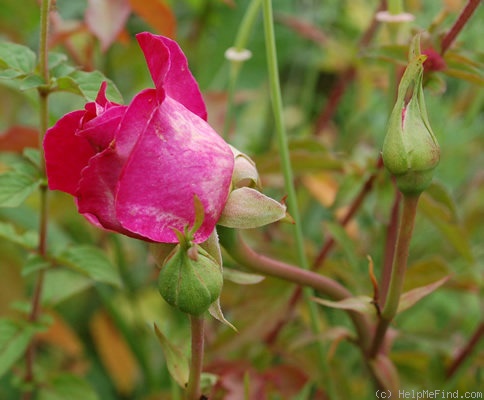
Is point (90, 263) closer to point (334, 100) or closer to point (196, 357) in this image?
point (196, 357)

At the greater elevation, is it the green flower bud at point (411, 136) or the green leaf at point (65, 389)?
the green flower bud at point (411, 136)

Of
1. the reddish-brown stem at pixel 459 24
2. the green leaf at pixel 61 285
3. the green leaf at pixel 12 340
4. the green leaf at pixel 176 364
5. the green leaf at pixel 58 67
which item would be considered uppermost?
the reddish-brown stem at pixel 459 24

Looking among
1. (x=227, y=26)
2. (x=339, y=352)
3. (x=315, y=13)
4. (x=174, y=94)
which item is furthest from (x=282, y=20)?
(x=174, y=94)

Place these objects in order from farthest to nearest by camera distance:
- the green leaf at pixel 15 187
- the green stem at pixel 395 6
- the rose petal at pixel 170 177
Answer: the green stem at pixel 395 6 < the green leaf at pixel 15 187 < the rose petal at pixel 170 177

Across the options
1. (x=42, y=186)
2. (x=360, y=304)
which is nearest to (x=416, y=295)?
(x=360, y=304)

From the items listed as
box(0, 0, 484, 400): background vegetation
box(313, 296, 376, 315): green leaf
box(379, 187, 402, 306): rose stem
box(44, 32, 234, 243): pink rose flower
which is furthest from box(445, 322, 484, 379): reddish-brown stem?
box(44, 32, 234, 243): pink rose flower

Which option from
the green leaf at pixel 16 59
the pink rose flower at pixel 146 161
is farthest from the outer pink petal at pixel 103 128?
the green leaf at pixel 16 59

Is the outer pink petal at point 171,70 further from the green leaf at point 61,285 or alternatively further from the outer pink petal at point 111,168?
the green leaf at point 61,285
